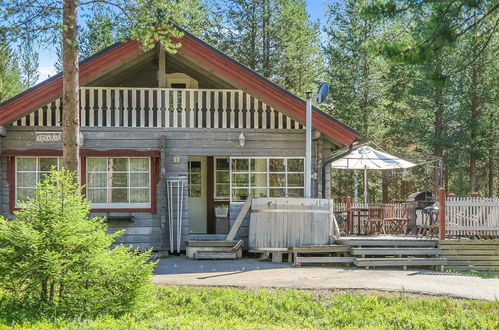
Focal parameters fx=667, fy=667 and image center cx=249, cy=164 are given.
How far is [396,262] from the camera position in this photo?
41.9 ft

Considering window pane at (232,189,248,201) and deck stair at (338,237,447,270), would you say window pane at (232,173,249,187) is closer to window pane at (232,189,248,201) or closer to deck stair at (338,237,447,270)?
window pane at (232,189,248,201)

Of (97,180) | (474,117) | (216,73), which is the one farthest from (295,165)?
(474,117)

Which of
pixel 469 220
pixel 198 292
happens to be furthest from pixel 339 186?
pixel 198 292

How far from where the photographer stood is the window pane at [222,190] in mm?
16594

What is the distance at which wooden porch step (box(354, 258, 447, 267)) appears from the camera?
12.7 meters

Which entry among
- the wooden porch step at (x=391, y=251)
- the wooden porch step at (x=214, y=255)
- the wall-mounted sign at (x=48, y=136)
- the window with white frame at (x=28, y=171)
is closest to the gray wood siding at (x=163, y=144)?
the wall-mounted sign at (x=48, y=136)

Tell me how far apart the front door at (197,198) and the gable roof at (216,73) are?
3.06m

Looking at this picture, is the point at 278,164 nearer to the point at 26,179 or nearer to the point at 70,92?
the point at 26,179

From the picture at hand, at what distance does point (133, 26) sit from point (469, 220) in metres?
7.89

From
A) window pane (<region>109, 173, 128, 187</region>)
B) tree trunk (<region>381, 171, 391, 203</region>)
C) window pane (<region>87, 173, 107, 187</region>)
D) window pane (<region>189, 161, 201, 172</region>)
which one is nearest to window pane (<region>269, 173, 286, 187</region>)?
window pane (<region>189, 161, 201, 172</region>)

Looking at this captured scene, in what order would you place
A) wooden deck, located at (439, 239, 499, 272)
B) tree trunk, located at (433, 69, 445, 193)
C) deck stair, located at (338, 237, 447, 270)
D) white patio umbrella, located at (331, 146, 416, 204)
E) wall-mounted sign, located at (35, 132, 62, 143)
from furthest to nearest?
tree trunk, located at (433, 69, 445, 193), white patio umbrella, located at (331, 146, 416, 204), wall-mounted sign, located at (35, 132, 62, 143), wooden deck, located at (439, 239, 499, 272), deck stair, located at (338, 237, 447, 270)

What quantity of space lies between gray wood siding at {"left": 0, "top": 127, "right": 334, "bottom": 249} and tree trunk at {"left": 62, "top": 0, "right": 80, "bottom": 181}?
4002 millimetres

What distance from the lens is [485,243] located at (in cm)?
1369

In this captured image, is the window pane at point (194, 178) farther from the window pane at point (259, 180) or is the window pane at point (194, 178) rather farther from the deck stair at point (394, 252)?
the deck stair at point (394, 252)
